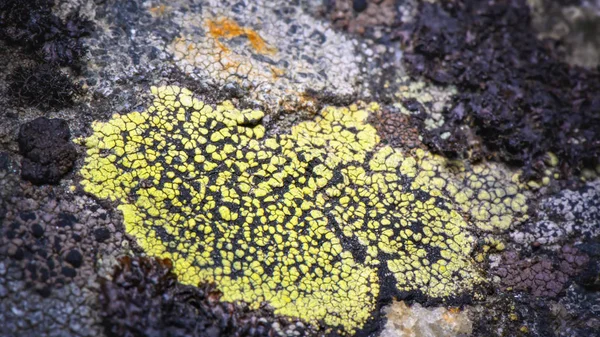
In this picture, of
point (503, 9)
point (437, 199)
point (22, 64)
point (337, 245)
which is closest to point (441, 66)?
point (503, 9)

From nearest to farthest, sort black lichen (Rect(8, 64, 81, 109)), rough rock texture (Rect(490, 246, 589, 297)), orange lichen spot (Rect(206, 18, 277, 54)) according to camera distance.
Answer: black lichen (Rect(8, 64, 81, 109)) < rough rock texture (Rect(490, 246, 589, 297)) < orange lichen spot (Rect(206, 18, 277, 54))

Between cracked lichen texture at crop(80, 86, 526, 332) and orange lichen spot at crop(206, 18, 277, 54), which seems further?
orange lichen spot at crop(206, 18, 277, 54)

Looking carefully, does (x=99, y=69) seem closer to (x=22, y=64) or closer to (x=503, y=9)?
(x=22, y=64)

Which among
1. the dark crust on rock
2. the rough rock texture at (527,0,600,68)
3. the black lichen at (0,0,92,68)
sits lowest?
the black lichen at (0,0,92,68)

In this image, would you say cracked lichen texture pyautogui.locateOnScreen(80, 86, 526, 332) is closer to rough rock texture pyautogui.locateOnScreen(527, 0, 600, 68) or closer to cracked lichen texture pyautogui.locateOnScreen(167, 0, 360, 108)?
cracked lichen texture pyautogui.locateOnScreen(167, 0, 360, 108)

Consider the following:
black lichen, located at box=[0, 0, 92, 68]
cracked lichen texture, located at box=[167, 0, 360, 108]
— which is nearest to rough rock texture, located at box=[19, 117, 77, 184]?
black lichen, located at box=[0, 0, 92, 68]

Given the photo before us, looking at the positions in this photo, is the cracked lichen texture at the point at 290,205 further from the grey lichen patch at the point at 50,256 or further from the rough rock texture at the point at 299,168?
the grey lichen patch at the point at 50,256

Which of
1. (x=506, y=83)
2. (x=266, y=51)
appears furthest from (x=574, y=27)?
(x=266, y=51)

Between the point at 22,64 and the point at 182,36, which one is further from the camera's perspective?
the point at 182,36
